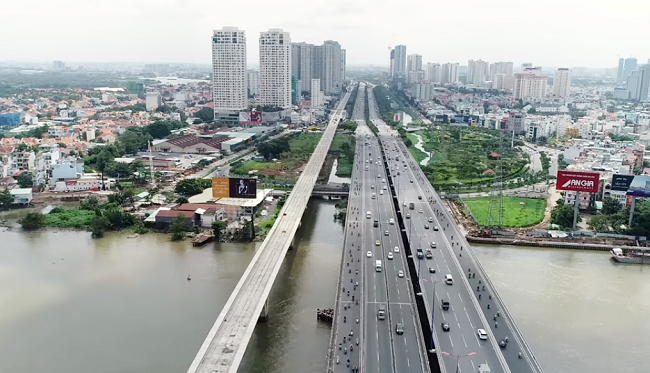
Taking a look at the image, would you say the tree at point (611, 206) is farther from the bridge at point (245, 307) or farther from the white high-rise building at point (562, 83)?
the white high-rise building at point (562, 83)

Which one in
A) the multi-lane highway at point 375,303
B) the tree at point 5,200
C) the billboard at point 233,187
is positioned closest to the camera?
the multi-lane highway at point 375,303

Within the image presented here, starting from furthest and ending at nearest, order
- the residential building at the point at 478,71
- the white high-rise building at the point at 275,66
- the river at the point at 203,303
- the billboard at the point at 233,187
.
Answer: the residential building at the point at 478,71 → the white high-rise building at the point at 275,66 → the billboard at the point at 233,187 → the river at the point at 203,303

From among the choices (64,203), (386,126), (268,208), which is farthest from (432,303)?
(386,126)

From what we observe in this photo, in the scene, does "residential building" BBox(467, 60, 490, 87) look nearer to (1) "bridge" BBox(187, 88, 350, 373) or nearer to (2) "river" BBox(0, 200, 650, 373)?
(2) "river" BBox(0, 200, 650, 373)

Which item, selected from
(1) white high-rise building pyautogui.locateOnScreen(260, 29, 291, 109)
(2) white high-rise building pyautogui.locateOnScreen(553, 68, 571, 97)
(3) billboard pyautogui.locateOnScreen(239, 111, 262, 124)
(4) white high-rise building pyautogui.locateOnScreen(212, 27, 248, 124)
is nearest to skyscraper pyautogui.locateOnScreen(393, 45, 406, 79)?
(2) white high-rise building pyautogui.locateOnScreen(553, 68, 571, 97)

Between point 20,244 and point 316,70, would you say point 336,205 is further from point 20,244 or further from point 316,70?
point 316,70

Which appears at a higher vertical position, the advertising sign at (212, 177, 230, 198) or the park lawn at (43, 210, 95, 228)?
the advertising sign at (212, 177, 230, 198)

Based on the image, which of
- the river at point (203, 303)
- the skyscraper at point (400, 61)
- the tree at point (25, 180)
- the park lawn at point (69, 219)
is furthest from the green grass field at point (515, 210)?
the skyscraper at point (400, 61)
